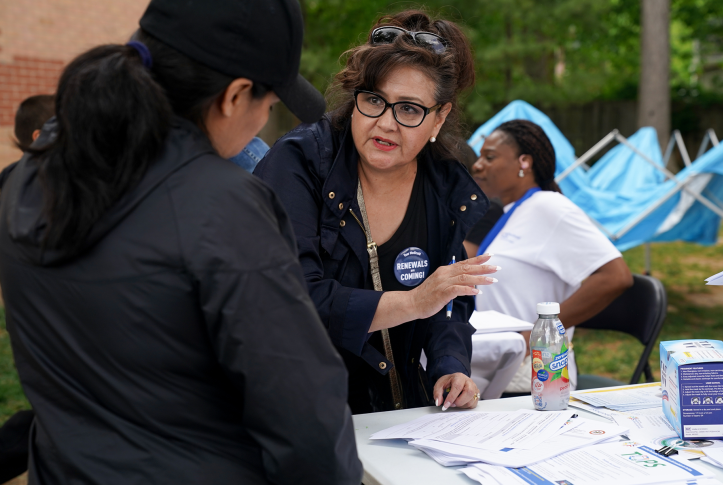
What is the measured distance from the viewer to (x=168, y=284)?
892mm

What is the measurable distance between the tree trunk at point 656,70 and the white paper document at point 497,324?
32.4ft

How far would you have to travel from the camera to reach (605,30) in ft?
41.0

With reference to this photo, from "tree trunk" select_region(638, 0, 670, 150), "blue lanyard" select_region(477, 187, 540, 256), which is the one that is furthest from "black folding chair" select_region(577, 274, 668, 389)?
"tree trunk" select_region(638, 0, 670, 150)

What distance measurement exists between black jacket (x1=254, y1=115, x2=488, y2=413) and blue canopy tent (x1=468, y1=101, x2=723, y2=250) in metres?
3.94

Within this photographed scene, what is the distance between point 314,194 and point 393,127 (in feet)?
0.96

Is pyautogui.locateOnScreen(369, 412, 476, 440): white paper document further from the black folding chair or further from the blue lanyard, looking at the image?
the blue lanyard

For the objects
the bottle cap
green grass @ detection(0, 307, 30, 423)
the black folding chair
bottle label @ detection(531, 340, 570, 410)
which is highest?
the bottle cap

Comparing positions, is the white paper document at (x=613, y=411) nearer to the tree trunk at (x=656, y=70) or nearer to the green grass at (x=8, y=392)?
the green grass at (x=8, y=392)

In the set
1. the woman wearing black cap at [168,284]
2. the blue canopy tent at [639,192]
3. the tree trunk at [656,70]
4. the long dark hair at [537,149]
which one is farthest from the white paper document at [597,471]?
the tree trunk at [656,70]

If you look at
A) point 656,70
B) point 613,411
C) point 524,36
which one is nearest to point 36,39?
point 613,411

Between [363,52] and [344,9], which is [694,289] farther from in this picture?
[344,9]

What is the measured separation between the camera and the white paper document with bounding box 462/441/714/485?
1.30 meters

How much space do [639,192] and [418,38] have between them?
19.1 feet

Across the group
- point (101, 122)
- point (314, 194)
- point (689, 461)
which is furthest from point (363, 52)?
point (689, 461)
